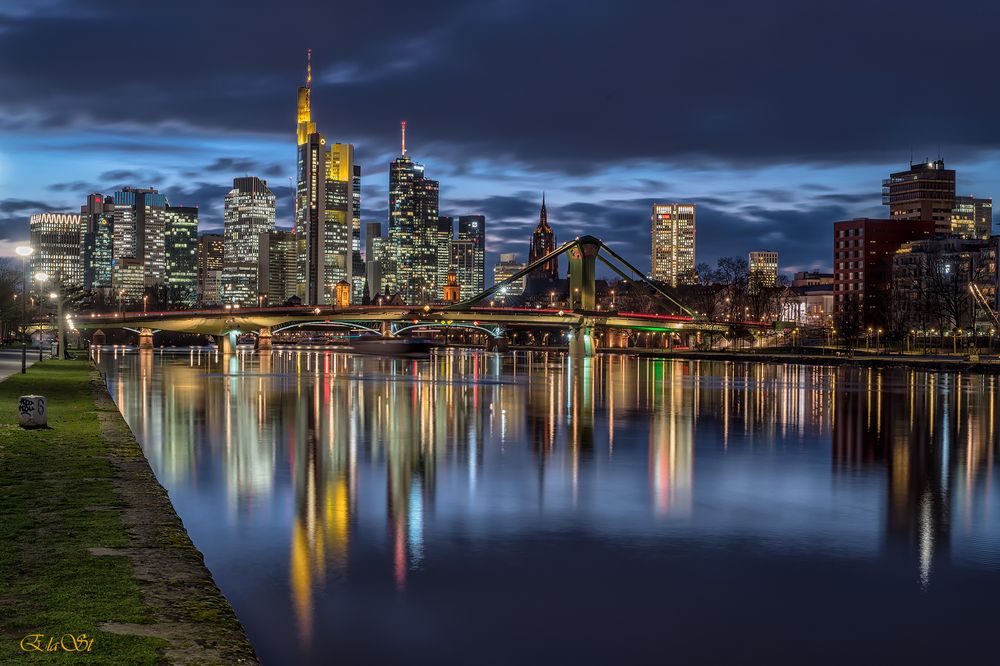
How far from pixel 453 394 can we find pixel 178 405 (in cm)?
1476

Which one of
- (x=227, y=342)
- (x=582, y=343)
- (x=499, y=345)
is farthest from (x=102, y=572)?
(x=499, y=345)

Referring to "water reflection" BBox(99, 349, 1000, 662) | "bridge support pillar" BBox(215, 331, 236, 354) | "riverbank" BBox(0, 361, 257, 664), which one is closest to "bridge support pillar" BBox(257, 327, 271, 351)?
"bridge support pillar" BBox(215, 331, 236, 354)

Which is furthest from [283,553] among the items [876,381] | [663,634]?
[876,381]

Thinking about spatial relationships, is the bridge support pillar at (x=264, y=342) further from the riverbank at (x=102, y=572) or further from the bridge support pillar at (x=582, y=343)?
the riverbank at (x=102, y=572)

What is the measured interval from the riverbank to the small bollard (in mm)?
4683

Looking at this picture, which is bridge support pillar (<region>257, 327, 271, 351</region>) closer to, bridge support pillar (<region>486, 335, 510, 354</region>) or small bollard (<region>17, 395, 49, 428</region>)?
bridge support pillar (<region>486, 335, 510, 354</region>)

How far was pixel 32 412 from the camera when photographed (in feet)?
87.3

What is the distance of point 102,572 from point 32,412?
16.2 metres

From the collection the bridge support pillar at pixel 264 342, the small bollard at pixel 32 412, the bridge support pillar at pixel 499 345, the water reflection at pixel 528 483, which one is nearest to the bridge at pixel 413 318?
the bridge support pillar at pixel 264 342

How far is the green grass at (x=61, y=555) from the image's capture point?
31.6 ft

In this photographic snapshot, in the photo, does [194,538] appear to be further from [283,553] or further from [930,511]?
[930,511]

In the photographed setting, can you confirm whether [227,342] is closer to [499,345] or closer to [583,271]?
[583,271]

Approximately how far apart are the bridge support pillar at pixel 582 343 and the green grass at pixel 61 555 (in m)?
108

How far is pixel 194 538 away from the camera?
53.3ft
